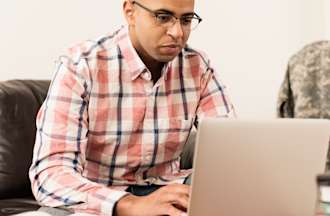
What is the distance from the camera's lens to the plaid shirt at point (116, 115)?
134 cm

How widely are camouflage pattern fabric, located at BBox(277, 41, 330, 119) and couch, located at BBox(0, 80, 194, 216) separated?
90cm

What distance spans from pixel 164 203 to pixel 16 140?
0.88 meters

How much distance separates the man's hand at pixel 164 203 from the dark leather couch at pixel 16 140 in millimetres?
716

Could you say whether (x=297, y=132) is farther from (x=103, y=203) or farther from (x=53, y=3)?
(x=53, y=3)

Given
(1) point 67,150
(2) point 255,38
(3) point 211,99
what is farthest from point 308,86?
(1) point 67,150

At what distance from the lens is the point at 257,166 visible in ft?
3.12

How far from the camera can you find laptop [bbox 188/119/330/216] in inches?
35.4

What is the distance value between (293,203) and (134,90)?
2.10 feet

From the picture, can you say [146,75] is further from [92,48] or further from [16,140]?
[16,140]

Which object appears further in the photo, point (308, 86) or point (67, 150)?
point (308, 86)

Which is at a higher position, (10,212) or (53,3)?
(53,3)

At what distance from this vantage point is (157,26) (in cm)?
146

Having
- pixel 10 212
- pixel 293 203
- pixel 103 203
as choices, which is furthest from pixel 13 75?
pixel 293 203

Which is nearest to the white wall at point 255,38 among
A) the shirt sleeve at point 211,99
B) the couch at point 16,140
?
the shirt sleeve at point 211,99
